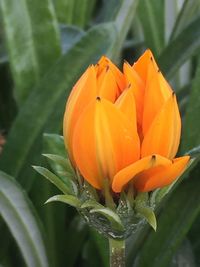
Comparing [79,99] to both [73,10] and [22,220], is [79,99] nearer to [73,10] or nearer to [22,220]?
[22,220]

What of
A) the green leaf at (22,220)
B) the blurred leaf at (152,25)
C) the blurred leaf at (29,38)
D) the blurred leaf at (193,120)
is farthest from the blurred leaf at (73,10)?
the green leaf at (22,220)

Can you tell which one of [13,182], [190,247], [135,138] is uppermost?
[135,138]

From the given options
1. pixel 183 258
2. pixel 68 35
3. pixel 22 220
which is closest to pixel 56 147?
pixel 22 220

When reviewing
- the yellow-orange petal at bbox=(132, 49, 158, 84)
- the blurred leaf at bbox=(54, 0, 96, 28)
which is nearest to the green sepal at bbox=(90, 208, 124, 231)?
the yellow-orange petal at bbox=(132, 49, 158, 84)

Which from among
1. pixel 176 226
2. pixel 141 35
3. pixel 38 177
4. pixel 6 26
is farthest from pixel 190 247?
pixel 141 35

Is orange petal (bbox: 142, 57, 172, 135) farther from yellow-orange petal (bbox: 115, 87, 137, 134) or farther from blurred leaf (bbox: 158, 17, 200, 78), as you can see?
blurred leaf (bbox: 158, 17, 200, 78)

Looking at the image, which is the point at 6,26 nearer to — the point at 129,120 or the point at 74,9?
the point at 74,9
